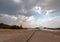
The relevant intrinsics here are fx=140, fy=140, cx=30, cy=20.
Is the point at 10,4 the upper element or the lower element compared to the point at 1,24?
upper

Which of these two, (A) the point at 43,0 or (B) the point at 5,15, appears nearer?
(B) the point at 5,15

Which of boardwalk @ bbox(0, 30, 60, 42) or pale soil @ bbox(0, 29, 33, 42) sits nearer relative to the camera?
pale soil @ bbox(0, 29, 33, 42)

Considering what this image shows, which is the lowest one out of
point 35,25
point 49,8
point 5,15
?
point 35,25

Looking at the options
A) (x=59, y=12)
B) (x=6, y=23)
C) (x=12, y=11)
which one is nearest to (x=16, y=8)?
(x=12, y=11)

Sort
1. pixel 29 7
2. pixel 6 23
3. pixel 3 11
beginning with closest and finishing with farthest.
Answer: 1. pixel 6 23
2. pixel 3 11
3. pixel 29 7

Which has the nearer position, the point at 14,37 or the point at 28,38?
the point at 28,38

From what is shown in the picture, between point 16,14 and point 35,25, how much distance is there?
35.6 inches

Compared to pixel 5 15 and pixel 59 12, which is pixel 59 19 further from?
pixel 5 15

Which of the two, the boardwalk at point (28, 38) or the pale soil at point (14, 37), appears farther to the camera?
the boardwalk at point (28, 38)

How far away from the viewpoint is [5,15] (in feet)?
17.3

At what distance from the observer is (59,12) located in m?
5.91

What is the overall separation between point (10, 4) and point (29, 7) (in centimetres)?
78

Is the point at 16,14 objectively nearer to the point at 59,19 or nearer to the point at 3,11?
the point at 3,11

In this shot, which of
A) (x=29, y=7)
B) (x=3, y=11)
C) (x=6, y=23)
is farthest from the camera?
(x=29, y=7)
